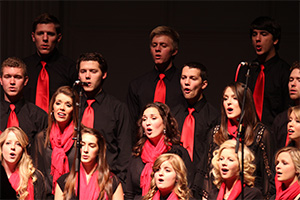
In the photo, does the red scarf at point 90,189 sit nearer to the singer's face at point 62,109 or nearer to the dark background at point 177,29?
the singer's face at point 62,109

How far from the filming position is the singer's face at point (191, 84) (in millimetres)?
6074

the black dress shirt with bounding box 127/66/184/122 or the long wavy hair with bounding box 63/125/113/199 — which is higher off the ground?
the black dress shirt with bounding box 127/66/184/122

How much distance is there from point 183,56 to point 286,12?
1219 mm

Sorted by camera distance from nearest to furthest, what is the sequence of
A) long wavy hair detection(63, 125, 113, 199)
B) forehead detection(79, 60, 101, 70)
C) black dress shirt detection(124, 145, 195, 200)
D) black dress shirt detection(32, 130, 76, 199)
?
long wavy hair detection(63, 125, 113, 199)
black dress shirt detection(124, 145, 195, 200)
black dress shirt detection(32, 130, 76, 199)
forehead detection(79, 60, 101, 70)

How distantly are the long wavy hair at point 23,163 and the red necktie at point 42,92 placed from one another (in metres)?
0.85

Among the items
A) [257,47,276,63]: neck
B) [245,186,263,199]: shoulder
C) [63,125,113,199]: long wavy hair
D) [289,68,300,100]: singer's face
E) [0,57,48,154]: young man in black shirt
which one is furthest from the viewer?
[257,47,276,63]: neck

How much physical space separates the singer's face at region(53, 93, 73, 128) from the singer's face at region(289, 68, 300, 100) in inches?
72.8

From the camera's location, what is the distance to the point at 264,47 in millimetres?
6379

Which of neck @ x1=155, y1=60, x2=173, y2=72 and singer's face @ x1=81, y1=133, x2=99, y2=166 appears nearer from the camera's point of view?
singer's face @ x1=81, y1=133, x2=99, y2=166

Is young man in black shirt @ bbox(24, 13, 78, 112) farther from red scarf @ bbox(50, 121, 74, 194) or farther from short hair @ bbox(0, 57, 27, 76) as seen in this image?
red scarf @ bbox(50, 121, 74, 194)

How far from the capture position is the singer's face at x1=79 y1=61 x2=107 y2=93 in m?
6.13

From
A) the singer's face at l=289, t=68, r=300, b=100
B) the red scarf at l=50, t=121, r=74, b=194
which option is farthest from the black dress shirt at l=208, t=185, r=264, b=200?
the red scarf at l=50, t=121, r=74, b=194

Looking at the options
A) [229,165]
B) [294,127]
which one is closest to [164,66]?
[294,127]

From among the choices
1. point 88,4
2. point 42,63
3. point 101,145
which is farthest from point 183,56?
point 101,145
